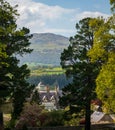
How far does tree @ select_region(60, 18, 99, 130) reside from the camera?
151 ft

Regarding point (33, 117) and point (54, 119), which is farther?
point (33, 117)

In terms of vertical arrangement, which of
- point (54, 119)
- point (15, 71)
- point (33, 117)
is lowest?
point (54, 119)

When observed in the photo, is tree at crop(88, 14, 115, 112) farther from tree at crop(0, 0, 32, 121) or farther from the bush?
the bush

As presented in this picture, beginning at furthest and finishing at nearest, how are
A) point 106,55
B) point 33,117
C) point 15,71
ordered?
point 33,117 → point 15,71 → point 106,55

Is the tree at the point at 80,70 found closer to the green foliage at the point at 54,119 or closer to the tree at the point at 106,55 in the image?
the green foliage at the point at 54,119

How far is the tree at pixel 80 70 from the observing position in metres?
46.0

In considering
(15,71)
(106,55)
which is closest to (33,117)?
(15,71)

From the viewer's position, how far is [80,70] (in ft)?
152

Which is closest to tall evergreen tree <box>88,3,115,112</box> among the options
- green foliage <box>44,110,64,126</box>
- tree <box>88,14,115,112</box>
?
tree <box>88,14,115,112</box>

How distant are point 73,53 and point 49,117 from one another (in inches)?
551

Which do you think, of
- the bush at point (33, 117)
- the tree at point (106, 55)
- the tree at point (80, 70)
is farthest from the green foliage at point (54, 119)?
the tree at point (106, 55)

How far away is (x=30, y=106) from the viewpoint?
2408 inches

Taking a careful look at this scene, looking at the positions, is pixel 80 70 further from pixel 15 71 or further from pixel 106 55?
pixel 106 55

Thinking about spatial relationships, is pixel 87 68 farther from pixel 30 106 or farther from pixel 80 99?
pixel 30 106
